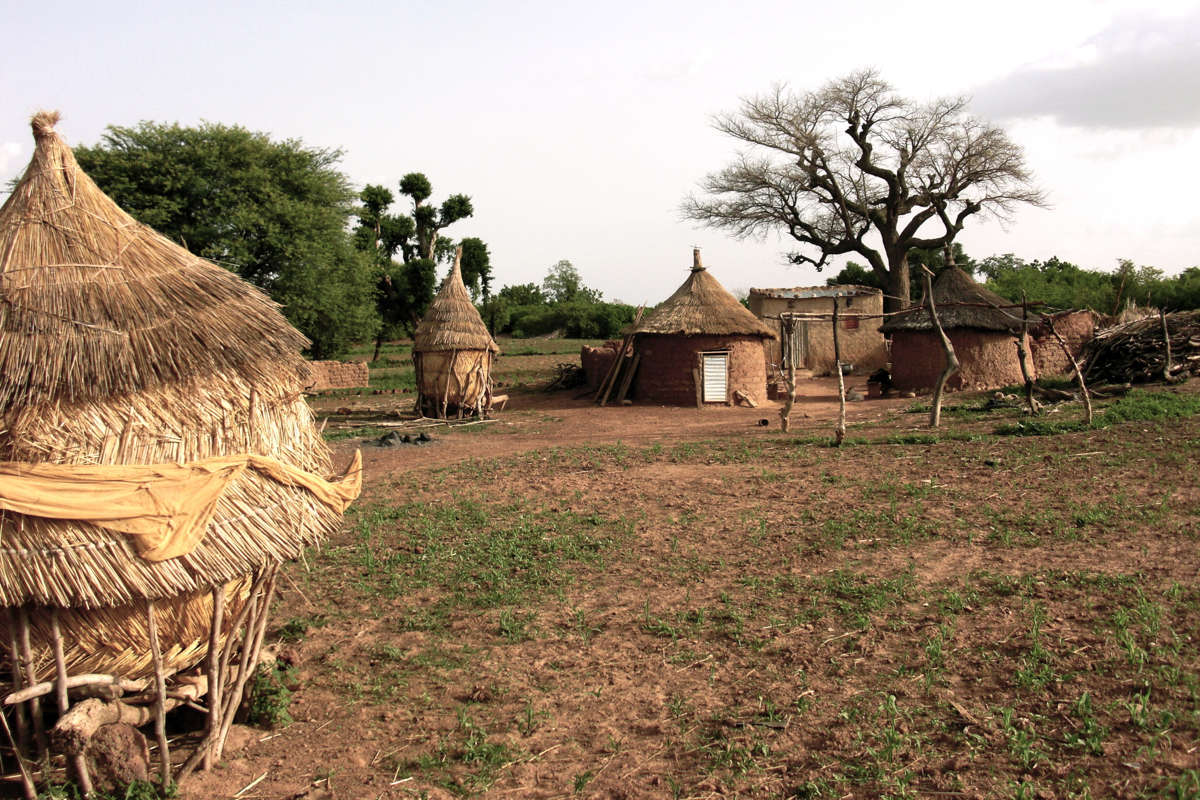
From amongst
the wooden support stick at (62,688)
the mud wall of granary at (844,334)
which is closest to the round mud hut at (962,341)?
the mud wall of granary at (844,334)

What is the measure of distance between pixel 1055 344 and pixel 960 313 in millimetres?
4271

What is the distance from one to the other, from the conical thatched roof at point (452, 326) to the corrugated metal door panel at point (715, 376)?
480 cm

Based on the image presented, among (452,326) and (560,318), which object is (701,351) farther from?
(560,318)

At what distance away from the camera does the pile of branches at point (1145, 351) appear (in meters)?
15.3

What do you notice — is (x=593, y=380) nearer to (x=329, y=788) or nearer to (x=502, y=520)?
(x=502, y=520)

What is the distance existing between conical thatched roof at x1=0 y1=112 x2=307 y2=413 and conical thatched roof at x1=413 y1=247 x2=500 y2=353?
1310cm

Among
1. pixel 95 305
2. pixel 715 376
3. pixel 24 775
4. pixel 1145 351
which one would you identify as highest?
pixel 95 305

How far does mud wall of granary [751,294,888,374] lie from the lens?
91.7ft

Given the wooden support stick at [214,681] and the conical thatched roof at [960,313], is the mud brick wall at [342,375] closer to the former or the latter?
the conical thatched roof at [960,313]

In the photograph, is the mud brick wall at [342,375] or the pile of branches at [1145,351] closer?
the pile of branches at [1145,351]

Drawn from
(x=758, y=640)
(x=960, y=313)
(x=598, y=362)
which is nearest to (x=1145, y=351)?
(x=960, y=313)

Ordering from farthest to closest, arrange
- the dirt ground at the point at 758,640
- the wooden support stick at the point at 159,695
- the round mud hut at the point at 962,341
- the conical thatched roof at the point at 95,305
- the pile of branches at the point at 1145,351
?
the round mud hut at the point at 962,341 < the pile of branches at the point at 1145,351 < the dirt ground at the point at 758,640 < the conical thatched roof at the point at 95,305 < the wooden support stick at the point at 159,695

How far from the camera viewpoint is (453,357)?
693 inches

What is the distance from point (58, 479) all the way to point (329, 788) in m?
1.78
